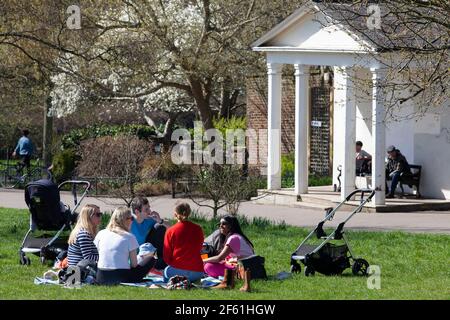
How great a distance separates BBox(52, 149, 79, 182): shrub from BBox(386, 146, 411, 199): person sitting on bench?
10.2 metres

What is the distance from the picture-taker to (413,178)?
2767 centimetres

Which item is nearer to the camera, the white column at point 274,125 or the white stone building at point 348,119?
the white stone building at point 348,119

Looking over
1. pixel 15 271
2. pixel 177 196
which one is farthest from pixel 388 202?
pixel 15 271

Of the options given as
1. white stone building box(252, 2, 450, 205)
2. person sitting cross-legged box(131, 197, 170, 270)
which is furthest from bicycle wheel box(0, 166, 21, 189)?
person sitting cross-legged box(131, 197, 170, 270)

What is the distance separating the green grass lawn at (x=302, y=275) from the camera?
13.7m

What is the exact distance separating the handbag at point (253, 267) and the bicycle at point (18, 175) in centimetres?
1966

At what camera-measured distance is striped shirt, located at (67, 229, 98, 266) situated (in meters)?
14.8

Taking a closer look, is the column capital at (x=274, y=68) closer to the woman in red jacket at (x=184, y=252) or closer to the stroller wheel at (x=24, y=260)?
the stroller wheel at (x=24, y=260)

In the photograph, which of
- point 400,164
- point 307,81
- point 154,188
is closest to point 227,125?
point 154,188

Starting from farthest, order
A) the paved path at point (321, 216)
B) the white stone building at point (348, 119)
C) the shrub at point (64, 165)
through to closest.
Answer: the shrub at point (64, 165)
the white stone building at point (348, 119)
the paved path at point (321, 216)

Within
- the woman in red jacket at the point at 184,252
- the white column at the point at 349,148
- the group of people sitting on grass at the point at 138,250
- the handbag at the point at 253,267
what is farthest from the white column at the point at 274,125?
the woman in red jacket at the point at 184,252

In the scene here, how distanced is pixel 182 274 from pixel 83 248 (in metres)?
1.33

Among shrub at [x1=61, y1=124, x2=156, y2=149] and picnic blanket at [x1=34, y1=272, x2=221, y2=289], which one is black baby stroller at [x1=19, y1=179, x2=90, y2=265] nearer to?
picnic blanket at [x1=34, y1=272, x2=221, y2=289]
